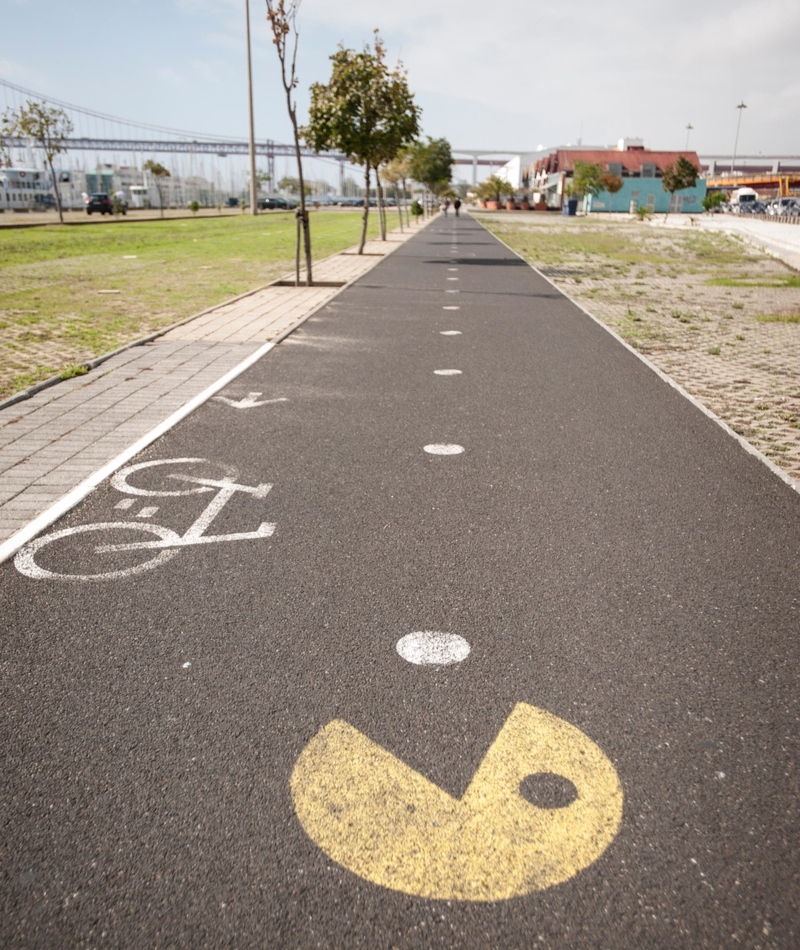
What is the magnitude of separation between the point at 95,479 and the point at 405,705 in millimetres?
3145

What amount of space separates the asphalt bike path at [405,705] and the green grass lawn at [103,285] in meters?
4.58

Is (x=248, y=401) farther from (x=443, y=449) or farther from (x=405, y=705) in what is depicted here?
(x=405, y=705)

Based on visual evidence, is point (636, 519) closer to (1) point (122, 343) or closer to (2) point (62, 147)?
(1) point (122, 343)

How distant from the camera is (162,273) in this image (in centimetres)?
1902

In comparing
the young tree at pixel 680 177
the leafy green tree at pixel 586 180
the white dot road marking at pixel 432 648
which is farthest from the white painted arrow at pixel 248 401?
the leafy green tree at pixel 586 180

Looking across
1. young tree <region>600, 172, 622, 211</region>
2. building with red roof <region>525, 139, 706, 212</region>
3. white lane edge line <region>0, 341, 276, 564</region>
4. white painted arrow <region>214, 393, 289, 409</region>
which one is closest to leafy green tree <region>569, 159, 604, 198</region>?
young tree <region>600, 172, 622, 211</region>

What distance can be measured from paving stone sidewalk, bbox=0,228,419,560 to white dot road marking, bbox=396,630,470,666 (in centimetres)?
226

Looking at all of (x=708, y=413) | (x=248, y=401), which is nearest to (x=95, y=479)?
(x=248, y=401)

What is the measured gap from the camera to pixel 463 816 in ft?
7.82

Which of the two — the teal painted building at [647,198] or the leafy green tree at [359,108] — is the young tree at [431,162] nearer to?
the teal painted building at [647,198]

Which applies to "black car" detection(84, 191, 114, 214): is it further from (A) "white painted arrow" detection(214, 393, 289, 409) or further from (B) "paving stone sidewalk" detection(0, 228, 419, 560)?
(A) "white painted arrow" detection(214, 393, 289, 409)

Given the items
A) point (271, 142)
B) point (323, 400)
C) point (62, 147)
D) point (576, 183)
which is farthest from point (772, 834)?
point (271, 142)

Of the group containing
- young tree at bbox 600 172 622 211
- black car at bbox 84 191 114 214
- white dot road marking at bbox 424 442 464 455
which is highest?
young tree at bbox 600 172 622 211

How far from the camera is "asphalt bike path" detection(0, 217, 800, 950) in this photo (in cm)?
211
